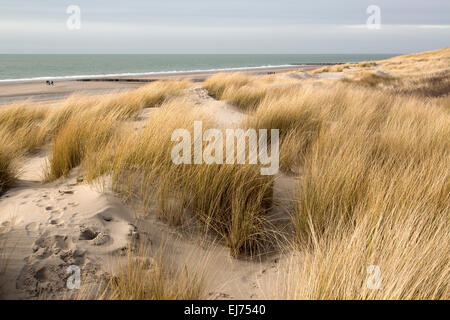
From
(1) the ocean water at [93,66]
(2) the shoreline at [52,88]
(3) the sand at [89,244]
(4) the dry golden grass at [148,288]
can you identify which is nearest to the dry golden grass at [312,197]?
(4) the dry golden grass at [148,288]

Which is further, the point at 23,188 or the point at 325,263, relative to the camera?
the point at 23,188

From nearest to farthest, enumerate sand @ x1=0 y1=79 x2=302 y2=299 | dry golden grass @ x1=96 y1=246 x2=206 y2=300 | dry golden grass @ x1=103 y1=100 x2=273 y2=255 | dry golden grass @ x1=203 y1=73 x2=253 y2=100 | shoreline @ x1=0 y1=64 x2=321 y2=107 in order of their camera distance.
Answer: dry golden grass @ x1=96 y1=246 x2=206 y2=300
sand @ x1=0 y1=79 x2=302 y2=299
dry golden grass @ x1=103 y1=100 x2=273 y2=255
dry golden grass @ x1=203 y1=73 x2=253 y2=100
shoreline @ x1=0 y1=64 x2=321 y2=107

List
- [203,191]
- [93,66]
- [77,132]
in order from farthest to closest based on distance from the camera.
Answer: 1. [93,66]
2. [77,132]
3. [203,191]

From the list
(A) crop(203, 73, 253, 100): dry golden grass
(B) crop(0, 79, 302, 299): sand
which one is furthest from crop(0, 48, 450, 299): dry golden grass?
(A) crop(203, 73, 253, 100): dry golden grass

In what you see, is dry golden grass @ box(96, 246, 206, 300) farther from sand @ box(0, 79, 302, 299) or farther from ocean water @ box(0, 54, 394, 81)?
ocean water @ box(0, 54, 394, 81)

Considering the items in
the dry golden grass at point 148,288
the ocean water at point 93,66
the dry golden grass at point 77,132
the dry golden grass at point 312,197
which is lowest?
the dry golden grass at point 148,288

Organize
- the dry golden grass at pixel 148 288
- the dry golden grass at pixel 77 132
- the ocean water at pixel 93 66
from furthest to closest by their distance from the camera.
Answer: the ocean water at pixel 93 66 → the dry golden grass at pixel 77 132 → the dry golden grass at pixel 148 288

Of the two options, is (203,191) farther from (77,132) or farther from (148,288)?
(77,132)

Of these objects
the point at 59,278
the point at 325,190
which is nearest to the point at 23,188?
the point at 59,278

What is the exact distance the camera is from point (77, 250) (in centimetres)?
185

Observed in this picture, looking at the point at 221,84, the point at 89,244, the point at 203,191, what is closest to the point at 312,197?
the point at 203,191

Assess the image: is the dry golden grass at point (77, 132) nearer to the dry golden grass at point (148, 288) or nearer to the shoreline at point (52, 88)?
the shoreline at point (52, 88)
